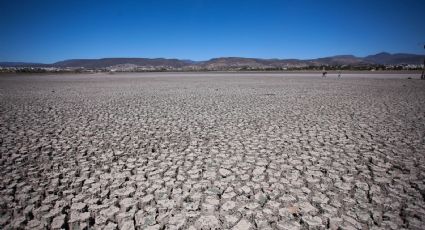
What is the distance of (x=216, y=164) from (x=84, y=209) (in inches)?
71.2

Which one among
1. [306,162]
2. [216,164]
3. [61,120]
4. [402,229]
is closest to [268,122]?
[306,162]

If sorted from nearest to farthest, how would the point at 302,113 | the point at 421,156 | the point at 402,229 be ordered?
1. the point at 402,229
2. the point at 421,156
3. the point at 302,113

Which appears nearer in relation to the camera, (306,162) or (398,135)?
(306,162)

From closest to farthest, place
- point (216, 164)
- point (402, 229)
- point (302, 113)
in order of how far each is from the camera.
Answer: point (402, 229)
point (216, 164)
point (302, 113)

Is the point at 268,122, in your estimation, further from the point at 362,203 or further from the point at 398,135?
the point at 362,203

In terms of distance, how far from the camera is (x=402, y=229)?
209cm

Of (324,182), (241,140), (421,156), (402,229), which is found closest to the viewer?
(402,229)

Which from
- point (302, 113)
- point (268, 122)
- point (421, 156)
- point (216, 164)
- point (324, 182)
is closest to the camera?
point (324, 182)

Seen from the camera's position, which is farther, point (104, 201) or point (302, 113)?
point (302, 113)

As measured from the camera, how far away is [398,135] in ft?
15.9

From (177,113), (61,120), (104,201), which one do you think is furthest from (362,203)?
(61,120)

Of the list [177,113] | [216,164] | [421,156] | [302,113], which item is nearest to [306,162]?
[216,164]

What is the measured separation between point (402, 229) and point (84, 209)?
3106 mm

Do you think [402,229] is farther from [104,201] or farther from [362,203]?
[104,201]
